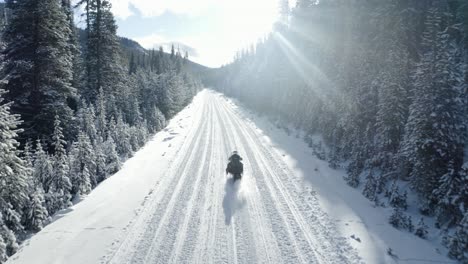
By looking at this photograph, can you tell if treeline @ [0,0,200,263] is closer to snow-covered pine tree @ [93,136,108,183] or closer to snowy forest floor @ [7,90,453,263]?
snow-covered pine tree @ [93,136,108,183]

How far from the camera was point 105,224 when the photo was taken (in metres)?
11.0

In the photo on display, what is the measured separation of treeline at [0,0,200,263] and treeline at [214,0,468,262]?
548 inches

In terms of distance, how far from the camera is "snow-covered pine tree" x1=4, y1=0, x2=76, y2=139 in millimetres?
17016

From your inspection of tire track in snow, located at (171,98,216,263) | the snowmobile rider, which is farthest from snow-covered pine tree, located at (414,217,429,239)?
the snowmobile rider

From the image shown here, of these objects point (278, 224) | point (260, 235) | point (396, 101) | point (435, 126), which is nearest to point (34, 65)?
point (260, 235)

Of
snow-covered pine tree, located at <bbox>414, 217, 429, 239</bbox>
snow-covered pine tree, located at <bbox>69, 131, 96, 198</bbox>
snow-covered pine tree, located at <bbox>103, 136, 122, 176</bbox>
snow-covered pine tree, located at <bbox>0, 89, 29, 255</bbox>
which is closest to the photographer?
snow-covered pine tree, located at <bbox>0, 89, 29, 255</bbox>

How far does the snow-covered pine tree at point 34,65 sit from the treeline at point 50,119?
51 mm

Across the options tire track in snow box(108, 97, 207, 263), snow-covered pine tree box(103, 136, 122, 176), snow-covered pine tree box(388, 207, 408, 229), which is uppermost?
snow-covered pine tree box(103, 136, 122, 176)

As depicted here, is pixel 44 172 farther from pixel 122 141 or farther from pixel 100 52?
pixel 100 52

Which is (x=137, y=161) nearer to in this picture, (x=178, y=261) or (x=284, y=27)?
(x=178, y=261)

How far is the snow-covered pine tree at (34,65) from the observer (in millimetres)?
17016

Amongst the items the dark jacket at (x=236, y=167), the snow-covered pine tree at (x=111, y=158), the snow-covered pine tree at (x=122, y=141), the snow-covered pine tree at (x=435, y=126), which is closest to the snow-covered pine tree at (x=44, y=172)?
the snow-covered pine tree at (x=111, y=158)

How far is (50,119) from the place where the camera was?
57.4 ft

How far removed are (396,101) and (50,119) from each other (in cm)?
2105
